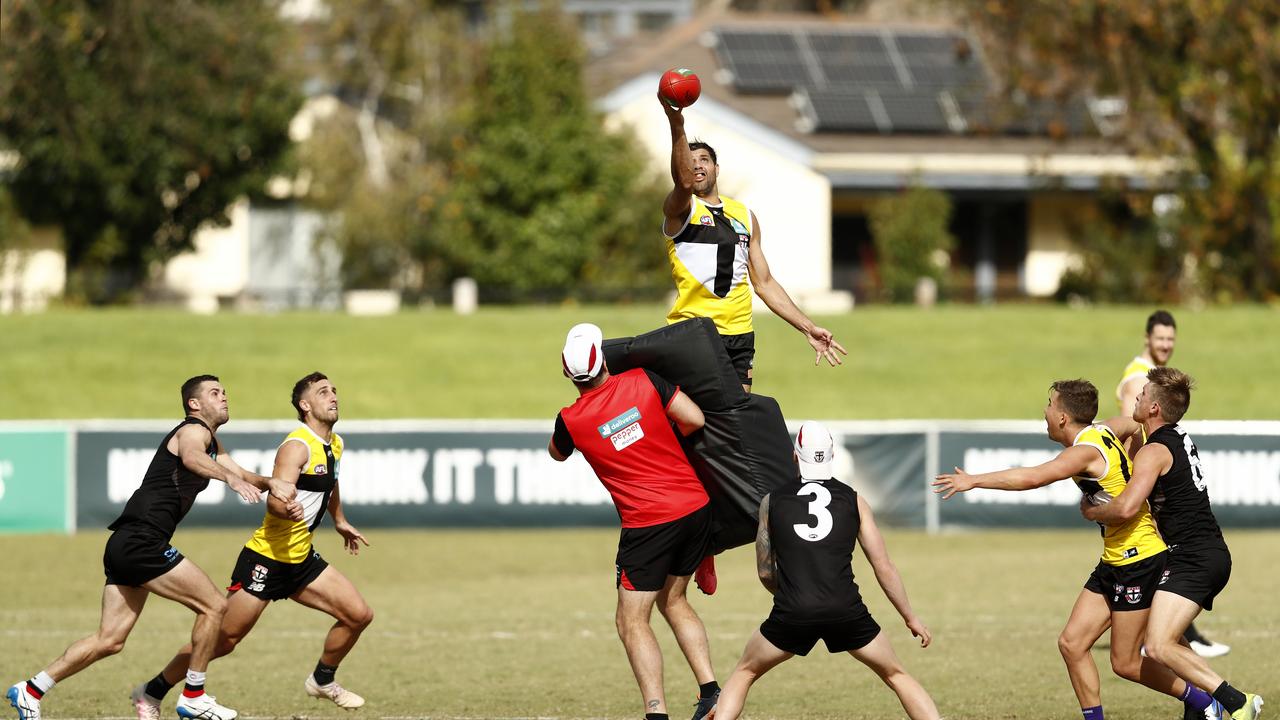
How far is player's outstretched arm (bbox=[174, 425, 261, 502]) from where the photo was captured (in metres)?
9.66

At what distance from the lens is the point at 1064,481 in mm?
21531

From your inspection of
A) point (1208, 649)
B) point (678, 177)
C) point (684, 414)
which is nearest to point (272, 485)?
point (684, 414)

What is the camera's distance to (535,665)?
12.8m

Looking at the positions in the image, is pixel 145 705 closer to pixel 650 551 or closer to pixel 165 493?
pixel 165 493

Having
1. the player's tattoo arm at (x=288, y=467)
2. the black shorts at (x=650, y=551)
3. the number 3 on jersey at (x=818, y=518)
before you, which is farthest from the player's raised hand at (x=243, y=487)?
the number 3 on jersey at (x=818, y=518)

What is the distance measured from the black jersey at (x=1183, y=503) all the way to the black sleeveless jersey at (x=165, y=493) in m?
5.62

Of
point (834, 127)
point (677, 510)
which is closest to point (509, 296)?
point (834, 127)

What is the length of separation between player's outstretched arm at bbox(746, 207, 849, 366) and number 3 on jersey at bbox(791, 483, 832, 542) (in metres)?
1.76

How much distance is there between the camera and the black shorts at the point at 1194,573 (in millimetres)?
9336

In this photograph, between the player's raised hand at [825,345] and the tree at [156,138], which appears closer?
Result: the player's raised hand at [825,345]

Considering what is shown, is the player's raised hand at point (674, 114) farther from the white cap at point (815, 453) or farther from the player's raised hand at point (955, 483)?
the player's raised hand at point (955, 483)

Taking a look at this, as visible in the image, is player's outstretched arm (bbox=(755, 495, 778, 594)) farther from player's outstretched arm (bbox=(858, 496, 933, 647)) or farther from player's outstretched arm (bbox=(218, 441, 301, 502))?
player's outstretched arm (bbox=(218, 441, 301, 502))

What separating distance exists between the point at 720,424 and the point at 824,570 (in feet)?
5.73

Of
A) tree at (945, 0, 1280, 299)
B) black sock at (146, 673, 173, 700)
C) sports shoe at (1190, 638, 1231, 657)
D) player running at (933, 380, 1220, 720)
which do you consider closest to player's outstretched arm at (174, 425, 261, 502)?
black sock at (146, 673, 173, 700)
